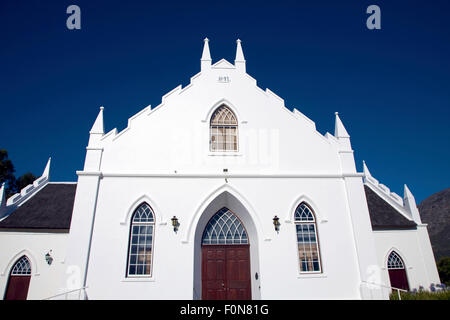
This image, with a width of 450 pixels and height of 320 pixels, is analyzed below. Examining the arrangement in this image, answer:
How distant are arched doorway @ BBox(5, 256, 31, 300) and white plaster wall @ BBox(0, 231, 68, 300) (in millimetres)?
172

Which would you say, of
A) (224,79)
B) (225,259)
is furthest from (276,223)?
(224,79)

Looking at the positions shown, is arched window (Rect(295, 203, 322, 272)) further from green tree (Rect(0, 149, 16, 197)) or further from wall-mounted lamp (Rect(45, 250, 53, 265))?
green tree (Rect(0, 149, 16, 197))

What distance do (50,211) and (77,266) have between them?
6433 millimetres

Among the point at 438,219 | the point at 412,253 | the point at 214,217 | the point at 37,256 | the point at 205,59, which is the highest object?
the point at 205,59

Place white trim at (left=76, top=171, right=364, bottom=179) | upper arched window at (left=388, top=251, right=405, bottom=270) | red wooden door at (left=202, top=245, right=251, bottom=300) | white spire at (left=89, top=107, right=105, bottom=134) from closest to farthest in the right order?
Result: 1. red wooden door at (left=202, top=245, right=251, bottom=300)
2. white trim at (left=76, top=171, right=364, bottom=179)
3. white spire at (left=89, top=107, right=105, bottom=134)
4. upper arched window at (left=388, top=251, right=405, bottom=270)

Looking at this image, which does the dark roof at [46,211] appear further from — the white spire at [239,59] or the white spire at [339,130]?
the white spire at [339,130]

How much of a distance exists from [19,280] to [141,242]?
24.0 feet

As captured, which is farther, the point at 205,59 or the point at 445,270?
the point at 445,270

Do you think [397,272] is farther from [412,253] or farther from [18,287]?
[18,287]

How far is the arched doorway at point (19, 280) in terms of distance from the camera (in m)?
13.2

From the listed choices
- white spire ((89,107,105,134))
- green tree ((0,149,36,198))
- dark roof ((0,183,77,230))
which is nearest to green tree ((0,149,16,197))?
green tree ((0,149,36,198))

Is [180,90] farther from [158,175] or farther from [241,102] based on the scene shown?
[158,175]

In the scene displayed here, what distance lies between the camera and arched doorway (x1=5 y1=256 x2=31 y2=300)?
1321cm

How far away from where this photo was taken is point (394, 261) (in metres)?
14.4
